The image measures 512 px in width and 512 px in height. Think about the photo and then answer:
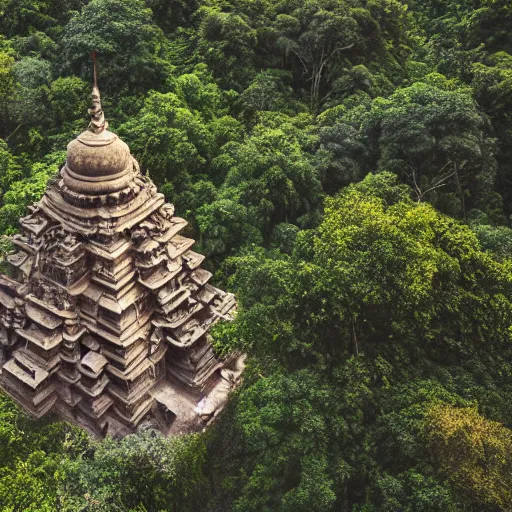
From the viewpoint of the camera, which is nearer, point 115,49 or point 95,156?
point 95,156

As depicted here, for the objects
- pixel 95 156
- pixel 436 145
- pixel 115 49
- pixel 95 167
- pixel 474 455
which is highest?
pixel 95 156

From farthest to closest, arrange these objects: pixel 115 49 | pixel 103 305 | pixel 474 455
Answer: pixel 115 49, pixel 103 305, pixel 474 455

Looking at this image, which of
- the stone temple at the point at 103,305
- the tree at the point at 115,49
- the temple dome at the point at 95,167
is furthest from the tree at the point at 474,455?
the tree at the point at 115,49

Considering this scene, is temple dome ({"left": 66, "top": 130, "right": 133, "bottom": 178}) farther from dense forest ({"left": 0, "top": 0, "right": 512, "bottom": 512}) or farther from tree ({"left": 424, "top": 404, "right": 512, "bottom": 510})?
tree ({"left": 424, "top": 404, "right": 512, "bottom": 510})

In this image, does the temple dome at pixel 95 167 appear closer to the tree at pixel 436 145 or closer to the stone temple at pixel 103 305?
the stone temple at pixel 103 305

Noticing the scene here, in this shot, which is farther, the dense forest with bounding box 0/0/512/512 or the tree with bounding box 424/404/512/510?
the dense forest with bounding box 0/0/512/512

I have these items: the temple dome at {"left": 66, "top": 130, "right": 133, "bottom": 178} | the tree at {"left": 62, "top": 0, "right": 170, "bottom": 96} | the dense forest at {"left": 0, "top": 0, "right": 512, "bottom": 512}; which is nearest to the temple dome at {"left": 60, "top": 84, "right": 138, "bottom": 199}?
the temple dome at {"left": 66, "top": 130, "right": 133, "bottom": 178}

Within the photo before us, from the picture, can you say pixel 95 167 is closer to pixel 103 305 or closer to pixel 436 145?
pixel 103 305

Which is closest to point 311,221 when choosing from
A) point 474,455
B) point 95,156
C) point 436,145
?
point 436,145
